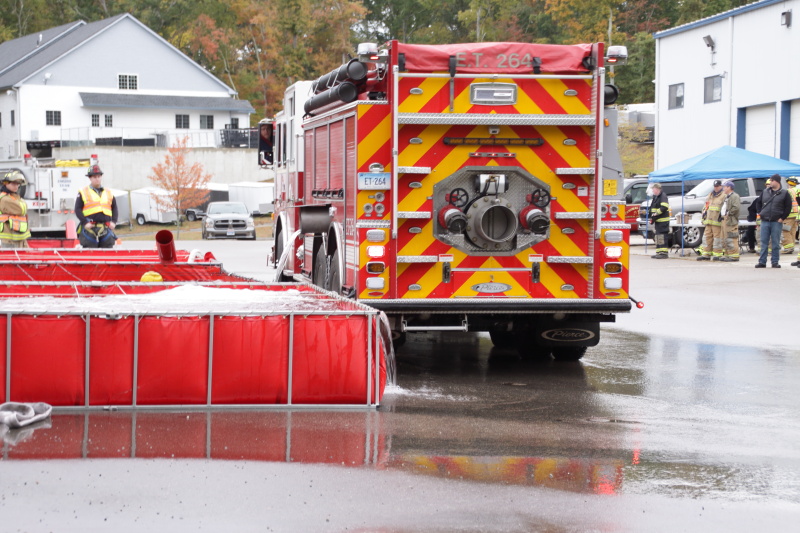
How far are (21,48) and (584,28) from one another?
1423 inches

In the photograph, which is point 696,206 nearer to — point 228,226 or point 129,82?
point 228,226

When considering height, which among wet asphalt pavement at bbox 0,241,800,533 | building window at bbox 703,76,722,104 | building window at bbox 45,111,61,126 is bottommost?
wet asphalt pavement at bbox 0,241,800,533

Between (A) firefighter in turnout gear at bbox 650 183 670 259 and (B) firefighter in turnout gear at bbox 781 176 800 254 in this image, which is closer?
(B) firefighter in turnout gear at bbox 781 176 800 254

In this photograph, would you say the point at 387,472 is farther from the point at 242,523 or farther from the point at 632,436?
the point at 632,436

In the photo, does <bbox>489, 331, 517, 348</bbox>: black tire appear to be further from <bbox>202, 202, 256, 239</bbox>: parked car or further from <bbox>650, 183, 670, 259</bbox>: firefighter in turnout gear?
<bbox>202, 202, 256, 239</bbox>: parked car

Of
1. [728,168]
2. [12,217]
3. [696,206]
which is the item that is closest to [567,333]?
[12,217]

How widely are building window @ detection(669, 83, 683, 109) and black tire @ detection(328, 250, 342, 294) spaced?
34.4 meters

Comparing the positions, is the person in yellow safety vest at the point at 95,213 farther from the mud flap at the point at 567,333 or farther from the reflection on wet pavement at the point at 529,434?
the mud flap at the point at 567,333

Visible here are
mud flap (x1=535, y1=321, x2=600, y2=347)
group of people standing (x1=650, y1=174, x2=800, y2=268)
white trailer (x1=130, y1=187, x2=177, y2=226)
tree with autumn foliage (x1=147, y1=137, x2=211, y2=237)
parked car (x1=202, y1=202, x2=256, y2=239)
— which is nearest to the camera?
mud flap (x1=535, y1=321, x2=600, y2=347)

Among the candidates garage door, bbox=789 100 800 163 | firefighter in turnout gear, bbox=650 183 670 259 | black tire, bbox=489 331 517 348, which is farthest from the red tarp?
garage door, bbox=789 100 800 163

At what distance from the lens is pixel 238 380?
853 centimetres

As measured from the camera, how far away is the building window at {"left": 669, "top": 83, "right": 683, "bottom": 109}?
44156 mm

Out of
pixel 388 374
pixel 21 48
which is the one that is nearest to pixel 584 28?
pixel 21 48

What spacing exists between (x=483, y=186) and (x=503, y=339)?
2.92m
